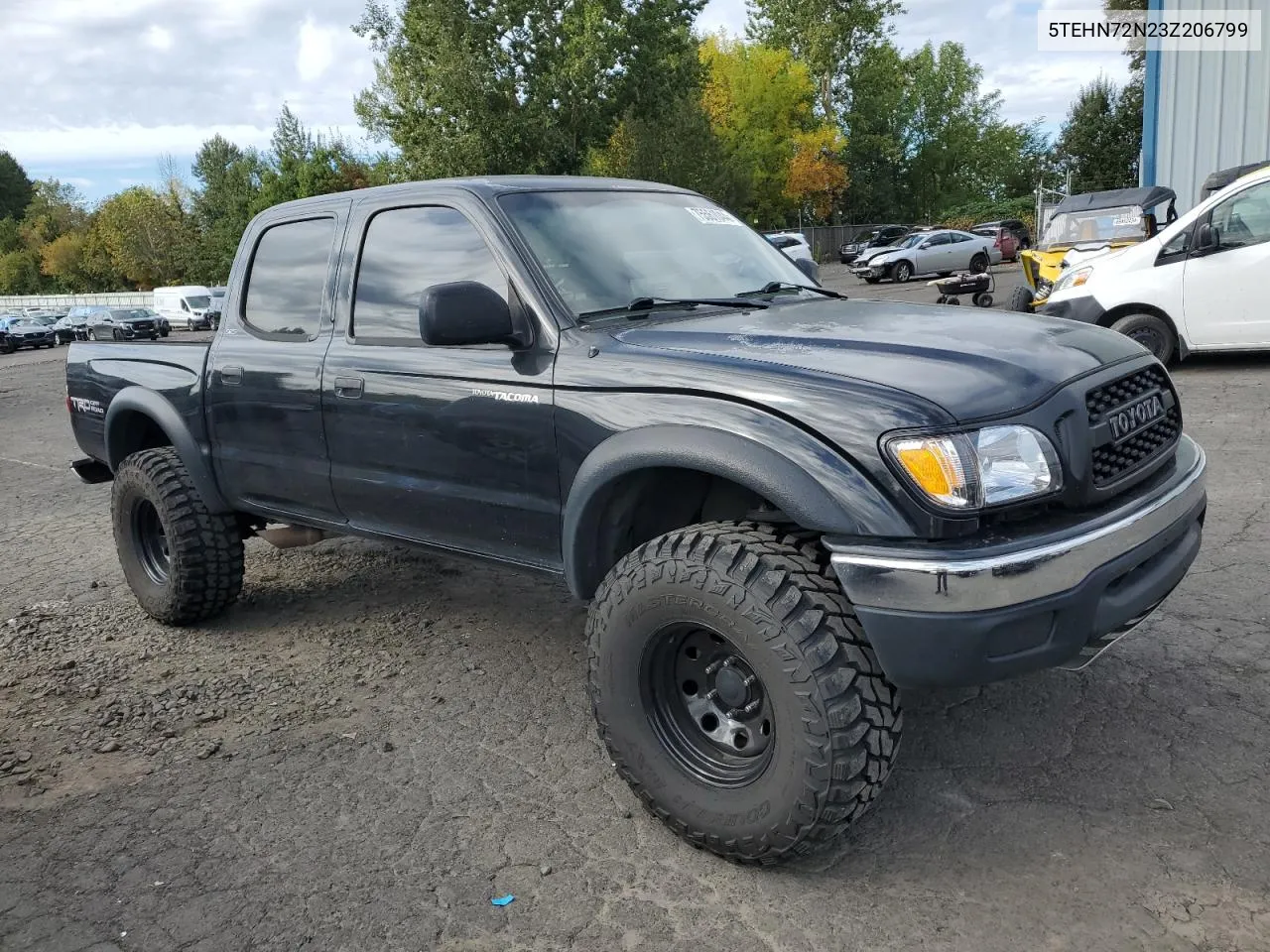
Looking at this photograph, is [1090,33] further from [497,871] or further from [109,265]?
[109,265]

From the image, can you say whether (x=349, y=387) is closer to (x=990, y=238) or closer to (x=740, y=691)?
(x=740, y=691)

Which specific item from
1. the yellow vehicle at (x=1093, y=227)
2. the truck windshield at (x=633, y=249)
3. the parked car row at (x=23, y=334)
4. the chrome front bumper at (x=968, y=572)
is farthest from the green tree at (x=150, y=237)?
the chrome front bumper at (x=968, y=572)

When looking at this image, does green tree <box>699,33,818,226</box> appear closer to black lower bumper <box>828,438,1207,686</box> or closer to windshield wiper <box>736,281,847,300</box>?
windshield wiper <box>736,281,847,300</box>

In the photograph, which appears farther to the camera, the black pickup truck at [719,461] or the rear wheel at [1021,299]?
the rear wheel at [1021,299]

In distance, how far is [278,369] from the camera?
4.12 metres

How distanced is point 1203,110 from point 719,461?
2105 cm

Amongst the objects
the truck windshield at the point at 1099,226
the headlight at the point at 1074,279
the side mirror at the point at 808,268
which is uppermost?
the truck windshield at the point at 1099,226

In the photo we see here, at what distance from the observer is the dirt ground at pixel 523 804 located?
8.49 ft

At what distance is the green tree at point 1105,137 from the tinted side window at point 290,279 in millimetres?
54399

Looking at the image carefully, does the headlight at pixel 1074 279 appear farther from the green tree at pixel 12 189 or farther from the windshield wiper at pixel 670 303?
the green tree at pixel 12 189

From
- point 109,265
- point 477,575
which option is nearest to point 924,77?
point 109,265

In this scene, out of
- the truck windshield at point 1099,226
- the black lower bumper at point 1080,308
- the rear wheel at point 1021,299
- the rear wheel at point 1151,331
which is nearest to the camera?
the rear wheel at point 1151,331

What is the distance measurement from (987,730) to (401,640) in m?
2.50

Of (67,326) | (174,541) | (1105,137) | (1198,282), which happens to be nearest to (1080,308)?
(1198,282)
